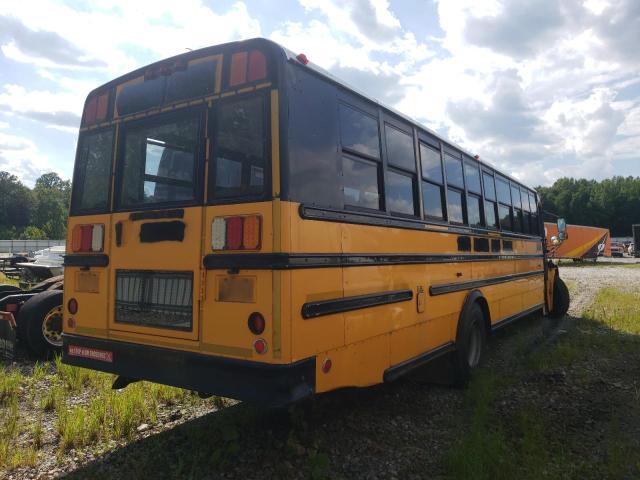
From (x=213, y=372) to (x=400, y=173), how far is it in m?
2.32

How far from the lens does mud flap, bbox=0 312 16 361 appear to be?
5691 mm

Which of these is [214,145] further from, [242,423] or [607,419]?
[607,419]

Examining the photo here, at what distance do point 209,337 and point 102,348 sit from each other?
112 centimetres

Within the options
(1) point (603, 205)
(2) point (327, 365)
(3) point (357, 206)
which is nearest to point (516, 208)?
(3) point (357, 206)

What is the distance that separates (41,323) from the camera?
5980 millimetres

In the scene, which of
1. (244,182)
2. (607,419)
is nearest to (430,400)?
(607,419)

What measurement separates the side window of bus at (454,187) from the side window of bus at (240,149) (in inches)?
106

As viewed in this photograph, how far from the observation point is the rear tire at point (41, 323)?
19.4 feet

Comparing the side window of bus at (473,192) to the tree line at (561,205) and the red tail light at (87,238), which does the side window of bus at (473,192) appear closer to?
the red tail light at (87,238)

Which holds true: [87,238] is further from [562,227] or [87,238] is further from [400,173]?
[562,227]

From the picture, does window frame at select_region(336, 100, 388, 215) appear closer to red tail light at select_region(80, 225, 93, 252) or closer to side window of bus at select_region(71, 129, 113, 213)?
side window of bus at select_region(71, 129, 113, 213)

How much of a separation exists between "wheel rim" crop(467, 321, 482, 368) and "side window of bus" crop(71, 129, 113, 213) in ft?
13.3

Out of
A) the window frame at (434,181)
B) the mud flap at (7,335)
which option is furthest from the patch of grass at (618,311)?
the mud flap at (7,335)

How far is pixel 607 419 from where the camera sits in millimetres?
4180
